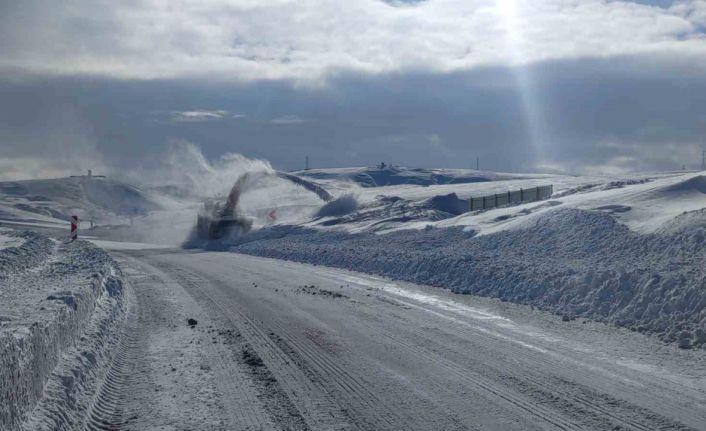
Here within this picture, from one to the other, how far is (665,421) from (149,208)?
490 ft

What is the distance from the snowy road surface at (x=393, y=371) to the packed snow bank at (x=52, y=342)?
487 mm

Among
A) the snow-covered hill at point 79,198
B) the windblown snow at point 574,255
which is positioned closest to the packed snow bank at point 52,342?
the windblown snow at point 574,255

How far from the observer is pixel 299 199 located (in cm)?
7219

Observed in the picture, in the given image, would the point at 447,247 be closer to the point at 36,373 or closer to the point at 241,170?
the point at 36,373

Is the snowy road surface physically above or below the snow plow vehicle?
below

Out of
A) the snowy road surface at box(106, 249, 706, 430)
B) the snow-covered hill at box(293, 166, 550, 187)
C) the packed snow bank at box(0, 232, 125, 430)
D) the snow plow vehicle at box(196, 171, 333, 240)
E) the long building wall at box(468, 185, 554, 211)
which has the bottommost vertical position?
the snowy road surface at box(106, 249, 706, 430)

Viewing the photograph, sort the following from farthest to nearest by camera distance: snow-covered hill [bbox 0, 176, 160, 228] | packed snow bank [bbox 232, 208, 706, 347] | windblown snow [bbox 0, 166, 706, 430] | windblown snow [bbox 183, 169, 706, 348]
A: snow-covered hill [bbox 0, 176, 160, 228]
windblown snow [bbox 183, 169, 706, 348]
packed snow bank [bbox 232, 208, 706, 347]
windblown snow [bbox 0, 166, 706, 430]

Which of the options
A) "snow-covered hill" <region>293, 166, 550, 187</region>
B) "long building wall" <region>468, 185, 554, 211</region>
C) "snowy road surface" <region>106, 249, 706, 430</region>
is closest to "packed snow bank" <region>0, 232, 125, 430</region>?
"snowy road surface" <region>106, 249, 706, 430</region>

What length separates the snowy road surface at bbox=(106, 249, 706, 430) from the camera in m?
7.11

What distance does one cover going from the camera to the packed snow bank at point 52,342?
6207mm

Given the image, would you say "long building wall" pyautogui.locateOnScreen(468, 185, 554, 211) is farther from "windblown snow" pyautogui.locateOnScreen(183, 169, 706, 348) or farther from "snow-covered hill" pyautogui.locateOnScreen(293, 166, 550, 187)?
"snow-covered hill" pyautogui.locateOnScreen(293, 166, 550, 187)

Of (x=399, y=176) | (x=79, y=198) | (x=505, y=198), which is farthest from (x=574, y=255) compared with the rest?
(x=79, y=198)

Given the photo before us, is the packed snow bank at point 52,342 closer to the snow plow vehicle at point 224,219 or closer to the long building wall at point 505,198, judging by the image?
the snow plow vehicle at point 224,219

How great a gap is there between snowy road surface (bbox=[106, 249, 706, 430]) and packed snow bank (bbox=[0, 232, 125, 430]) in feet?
1.60
